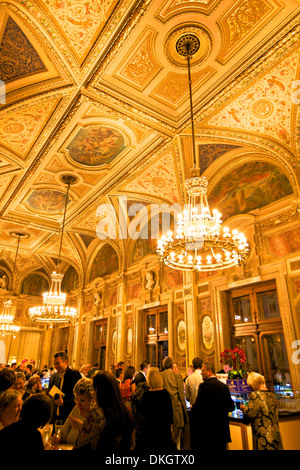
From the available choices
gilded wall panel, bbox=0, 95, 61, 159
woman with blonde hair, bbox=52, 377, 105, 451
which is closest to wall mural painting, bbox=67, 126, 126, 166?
gilded wall panel, bbox=0, 95, 61, 159

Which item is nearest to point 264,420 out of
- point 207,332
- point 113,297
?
point 207,332

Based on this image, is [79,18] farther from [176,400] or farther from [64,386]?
[176,400]

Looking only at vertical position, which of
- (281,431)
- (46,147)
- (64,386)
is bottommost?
(281,431)

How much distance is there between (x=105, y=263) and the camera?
14.2 meters

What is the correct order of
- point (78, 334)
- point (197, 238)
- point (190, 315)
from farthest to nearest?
point (78, 334) < point (190, 315) < point (197, 238)

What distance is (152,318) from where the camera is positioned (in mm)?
11305

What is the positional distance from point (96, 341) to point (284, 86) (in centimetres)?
1237

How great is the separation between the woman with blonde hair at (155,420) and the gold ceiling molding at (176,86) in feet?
18.7

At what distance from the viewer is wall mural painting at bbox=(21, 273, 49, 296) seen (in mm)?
18109

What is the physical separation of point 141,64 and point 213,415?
20.2 feet

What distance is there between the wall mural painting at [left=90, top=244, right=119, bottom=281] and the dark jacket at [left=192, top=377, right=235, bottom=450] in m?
9.69

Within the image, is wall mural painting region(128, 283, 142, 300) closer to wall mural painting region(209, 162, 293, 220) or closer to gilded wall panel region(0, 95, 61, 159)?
wall mural painting region(209, 162, 293, 220)

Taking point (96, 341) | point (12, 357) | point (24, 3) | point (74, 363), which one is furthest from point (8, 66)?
point (12, 357)
